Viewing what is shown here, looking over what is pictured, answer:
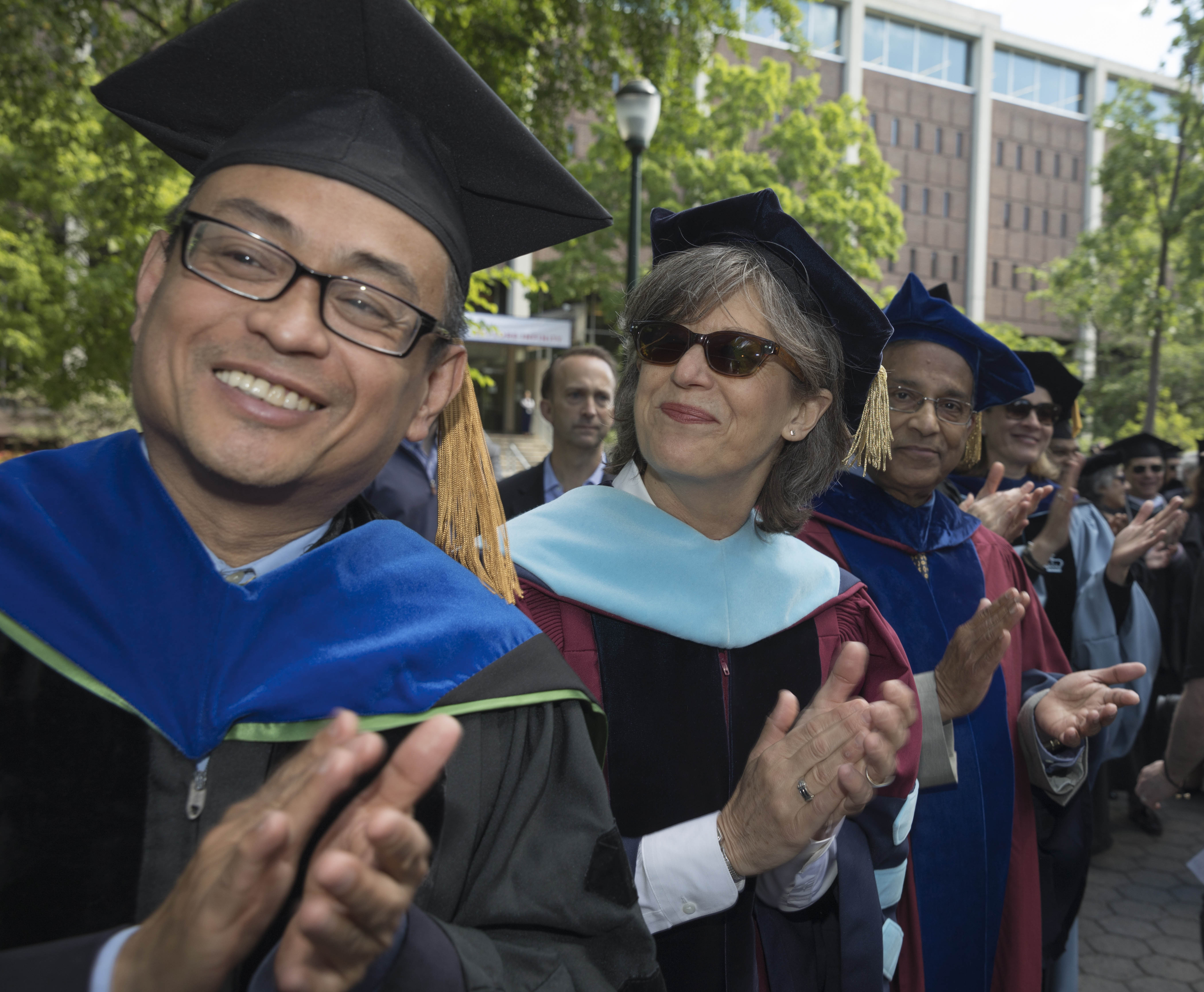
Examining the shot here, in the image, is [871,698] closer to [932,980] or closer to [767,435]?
[767,435]

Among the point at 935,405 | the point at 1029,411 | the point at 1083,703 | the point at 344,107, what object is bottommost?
the point at 1083,703

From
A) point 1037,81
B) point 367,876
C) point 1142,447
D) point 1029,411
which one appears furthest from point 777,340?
point 1037,81

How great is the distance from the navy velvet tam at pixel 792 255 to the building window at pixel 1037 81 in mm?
47684

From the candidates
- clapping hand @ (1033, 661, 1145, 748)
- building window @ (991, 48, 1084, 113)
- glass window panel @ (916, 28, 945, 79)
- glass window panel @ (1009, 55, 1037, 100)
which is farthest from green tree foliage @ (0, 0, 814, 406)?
glass window panel @ (1009, 55, 1037, 100)

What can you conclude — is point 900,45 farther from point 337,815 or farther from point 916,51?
point 337,815

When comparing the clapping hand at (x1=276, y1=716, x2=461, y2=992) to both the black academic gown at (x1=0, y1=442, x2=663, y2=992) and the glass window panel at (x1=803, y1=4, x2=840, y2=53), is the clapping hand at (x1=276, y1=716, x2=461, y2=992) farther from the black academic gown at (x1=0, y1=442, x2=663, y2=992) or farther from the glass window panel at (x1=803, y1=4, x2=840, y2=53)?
the glass window panel at (x1=803, y1=4, x2=840, y2=53)

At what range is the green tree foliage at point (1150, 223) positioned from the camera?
14773mm

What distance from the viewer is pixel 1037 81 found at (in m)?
43.6

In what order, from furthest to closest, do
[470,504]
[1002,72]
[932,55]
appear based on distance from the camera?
[1002,72]
[932,55]
[470,504]

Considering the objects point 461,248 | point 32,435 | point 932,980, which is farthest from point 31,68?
point 32,435

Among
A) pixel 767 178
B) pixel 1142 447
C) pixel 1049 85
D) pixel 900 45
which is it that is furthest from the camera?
pixel 1049 85

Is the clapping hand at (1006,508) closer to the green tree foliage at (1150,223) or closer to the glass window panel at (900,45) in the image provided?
the green tree foliage at (1150,223)

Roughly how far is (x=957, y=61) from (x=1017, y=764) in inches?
1859

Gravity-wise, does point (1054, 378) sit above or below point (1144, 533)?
above
